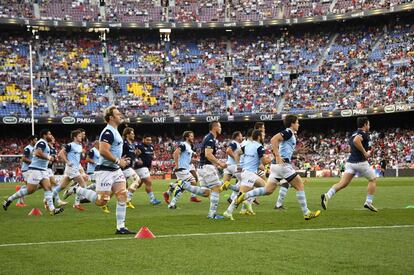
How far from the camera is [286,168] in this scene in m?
15.8

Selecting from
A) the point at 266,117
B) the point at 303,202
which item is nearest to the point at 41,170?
the point at 303,202

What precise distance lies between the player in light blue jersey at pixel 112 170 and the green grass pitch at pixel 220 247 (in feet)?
1.88

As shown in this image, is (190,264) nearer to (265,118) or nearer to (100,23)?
(265,118)

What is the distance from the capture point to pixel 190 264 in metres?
8.84

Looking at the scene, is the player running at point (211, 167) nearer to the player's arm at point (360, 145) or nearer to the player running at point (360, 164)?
the player running at point (360, 164)

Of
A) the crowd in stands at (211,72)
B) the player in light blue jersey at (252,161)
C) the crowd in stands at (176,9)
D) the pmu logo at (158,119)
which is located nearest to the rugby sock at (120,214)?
the player in light blue jersey at (252,161)

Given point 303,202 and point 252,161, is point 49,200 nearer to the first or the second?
point 252,161

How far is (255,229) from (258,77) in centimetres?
5905

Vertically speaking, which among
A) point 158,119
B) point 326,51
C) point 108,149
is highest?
point 326,51

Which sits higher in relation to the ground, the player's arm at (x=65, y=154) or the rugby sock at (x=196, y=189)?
the player's arm at (x=65, y=154)

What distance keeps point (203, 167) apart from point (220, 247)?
304 inches

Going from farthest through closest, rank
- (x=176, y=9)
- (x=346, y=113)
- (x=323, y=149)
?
(x=176, y=9)
(x=323, y=149)
(x=346, y=113)

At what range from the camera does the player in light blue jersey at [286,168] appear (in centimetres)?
1527

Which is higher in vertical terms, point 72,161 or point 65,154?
point 65,154
